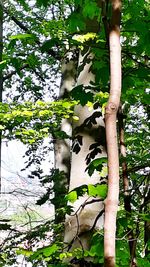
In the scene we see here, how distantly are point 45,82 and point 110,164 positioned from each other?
1398 cm

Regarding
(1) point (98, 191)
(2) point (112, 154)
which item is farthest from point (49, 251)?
(2) point (112, 154)

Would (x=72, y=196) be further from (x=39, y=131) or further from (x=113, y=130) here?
(x=39, y=131)

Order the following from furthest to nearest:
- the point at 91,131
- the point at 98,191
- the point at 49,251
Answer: the point at 91,131 → the point at 49,251 → the point at 98,191

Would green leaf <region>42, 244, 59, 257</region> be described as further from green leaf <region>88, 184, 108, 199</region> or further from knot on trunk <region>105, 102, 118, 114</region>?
knot on trunk <region>105, 102, 118, 114</region>

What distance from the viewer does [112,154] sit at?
1.08 m

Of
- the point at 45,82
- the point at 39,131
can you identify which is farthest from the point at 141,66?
the point at 45,82

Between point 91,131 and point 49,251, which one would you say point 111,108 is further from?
point 91,131

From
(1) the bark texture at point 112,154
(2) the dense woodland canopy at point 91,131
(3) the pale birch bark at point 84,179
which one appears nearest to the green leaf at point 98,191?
(2) the dense woodland canopy at point 91,131

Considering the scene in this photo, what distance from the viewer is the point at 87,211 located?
123 inches

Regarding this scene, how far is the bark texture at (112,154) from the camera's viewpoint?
102cm

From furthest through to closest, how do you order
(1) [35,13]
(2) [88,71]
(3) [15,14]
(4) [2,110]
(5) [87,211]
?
(1) [35,13] < (3) [15,14] < (4) [2,110] < (2) [88,71] < (5) [87,211]

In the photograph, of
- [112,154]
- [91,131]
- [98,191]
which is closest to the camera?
[112,154]

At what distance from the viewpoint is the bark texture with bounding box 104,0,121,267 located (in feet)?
3.34

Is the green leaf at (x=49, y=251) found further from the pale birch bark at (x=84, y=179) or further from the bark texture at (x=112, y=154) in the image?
the bark texture at (x=112, y=154)
